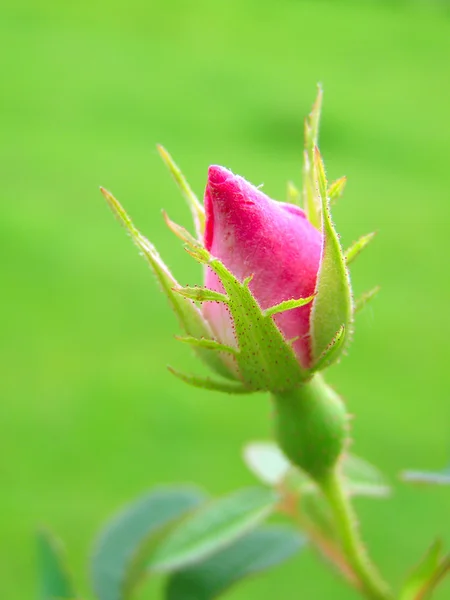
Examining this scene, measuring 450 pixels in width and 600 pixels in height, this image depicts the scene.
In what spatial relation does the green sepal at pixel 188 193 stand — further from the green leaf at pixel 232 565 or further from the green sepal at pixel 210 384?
the green leaf at pixel 232 565

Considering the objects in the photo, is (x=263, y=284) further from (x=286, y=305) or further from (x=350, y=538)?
(x=350, y=538)

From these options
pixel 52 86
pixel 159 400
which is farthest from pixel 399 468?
pixel 52 86

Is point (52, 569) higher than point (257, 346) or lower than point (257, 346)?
lower

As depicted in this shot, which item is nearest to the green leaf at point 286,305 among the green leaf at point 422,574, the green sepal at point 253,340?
the green sepal at point 253,340

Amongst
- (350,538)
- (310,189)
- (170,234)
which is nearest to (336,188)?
(310,189)

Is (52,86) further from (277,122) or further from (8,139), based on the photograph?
(277,122)

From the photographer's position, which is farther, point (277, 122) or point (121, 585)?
point (277, 122)

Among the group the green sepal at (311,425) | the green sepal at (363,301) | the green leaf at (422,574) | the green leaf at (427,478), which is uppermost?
the green sepal at (363,301)
